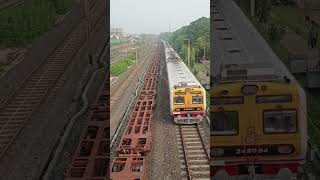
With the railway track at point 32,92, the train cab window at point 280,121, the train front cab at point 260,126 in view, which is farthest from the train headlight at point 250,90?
the railway track at point 32,92

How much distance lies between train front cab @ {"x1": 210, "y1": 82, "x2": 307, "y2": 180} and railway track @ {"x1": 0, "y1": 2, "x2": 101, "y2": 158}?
5.32m

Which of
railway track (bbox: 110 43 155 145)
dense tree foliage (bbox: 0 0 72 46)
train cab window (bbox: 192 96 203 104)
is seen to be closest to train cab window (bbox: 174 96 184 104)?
train cab window (bbox: 192 96 203 104)

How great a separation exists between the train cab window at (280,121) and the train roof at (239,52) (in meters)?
0.63

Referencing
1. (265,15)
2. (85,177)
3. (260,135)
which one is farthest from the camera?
(265,15)

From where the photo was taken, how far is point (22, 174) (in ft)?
29.7

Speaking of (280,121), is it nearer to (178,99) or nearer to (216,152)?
(216,152)

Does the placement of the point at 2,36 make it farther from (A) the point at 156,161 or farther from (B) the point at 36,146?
(A) the point at 156,161

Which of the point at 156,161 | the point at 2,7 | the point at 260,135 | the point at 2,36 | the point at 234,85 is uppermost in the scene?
the point at 2,7

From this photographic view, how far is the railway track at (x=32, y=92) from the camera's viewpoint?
37.3 ft

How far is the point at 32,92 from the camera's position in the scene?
1403cm

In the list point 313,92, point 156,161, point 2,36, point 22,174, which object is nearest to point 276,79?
point 156,161

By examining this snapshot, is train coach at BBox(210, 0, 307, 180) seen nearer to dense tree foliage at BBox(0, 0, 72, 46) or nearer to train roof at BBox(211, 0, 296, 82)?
train roof at BBox(211, 0, 296, 82)

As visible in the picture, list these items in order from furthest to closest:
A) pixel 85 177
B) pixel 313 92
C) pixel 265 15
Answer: pixel 265 15, pixel 313 92, pixel 85 177

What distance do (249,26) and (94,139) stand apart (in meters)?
13.1
